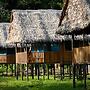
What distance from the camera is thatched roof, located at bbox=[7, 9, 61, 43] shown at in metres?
31.1

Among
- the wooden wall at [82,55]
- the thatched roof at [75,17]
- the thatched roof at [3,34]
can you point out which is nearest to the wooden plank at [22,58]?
the thatched roof at [3,34]

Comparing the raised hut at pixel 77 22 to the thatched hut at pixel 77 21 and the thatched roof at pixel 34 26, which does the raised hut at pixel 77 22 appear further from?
the thatched roof at pixel 34 26

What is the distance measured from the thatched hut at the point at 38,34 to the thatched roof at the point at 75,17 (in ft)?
21.7

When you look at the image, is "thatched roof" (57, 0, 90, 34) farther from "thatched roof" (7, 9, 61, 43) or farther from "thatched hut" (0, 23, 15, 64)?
"thatched hut" (0, 23, 15, 64)

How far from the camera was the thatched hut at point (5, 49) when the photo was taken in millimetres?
37438

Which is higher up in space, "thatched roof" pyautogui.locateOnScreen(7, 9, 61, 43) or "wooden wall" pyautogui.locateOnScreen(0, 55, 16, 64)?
"thatched roof" pyautogui.locateOnScreen(7, 9, 61, 43)

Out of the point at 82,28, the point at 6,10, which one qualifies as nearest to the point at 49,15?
the point at 82,28

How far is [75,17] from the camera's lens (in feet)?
73.3

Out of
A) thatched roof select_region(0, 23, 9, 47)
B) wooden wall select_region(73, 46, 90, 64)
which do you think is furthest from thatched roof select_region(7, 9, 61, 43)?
wooden wall select_region(73, 46, 90, 64)

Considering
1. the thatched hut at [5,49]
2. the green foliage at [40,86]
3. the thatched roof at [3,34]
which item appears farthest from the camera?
the thatched roof at [3,34]

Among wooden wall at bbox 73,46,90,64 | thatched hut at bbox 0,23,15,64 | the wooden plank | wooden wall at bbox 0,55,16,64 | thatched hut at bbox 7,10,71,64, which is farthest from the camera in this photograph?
thatched hut at bbox 0,23,15,64

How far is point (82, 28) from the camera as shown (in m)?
21.0

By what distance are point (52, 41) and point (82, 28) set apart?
9.86 metres

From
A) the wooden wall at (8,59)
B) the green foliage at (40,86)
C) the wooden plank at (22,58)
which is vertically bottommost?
the green foliage at (40,86)
